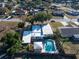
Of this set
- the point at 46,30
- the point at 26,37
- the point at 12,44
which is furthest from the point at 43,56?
the point at 46,30

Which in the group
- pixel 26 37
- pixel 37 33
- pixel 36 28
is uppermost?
pixel 26 37

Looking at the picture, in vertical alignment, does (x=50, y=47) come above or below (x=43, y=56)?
below

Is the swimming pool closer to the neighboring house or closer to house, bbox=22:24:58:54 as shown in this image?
house, bbox=22:24:58:54

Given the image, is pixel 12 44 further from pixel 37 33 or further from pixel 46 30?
pixel 46 30

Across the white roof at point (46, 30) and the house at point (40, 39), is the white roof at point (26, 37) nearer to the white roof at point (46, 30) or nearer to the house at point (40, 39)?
the house at point (40, 39)

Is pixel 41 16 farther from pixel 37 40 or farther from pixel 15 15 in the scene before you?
pixel 15 15

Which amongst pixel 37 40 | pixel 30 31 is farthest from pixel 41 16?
pixel 37 40

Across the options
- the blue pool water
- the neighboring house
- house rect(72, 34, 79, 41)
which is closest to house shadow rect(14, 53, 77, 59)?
the blue pool water

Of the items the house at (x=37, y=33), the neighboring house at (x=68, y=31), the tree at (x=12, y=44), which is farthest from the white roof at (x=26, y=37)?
the neighboring house at (x=68, y=31)
